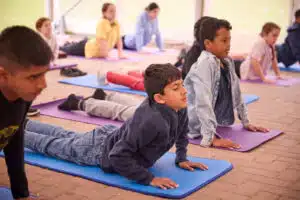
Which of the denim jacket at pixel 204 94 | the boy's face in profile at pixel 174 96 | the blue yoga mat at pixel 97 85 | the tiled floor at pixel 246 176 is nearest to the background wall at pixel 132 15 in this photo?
the blue yoga mat at pixel 97 85

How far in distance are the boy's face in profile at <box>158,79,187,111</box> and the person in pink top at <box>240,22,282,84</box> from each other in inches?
130

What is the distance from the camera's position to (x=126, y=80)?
5121 mm

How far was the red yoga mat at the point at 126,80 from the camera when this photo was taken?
507cm

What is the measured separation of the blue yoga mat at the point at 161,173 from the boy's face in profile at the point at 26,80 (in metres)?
0.91

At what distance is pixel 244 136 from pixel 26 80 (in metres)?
2.10

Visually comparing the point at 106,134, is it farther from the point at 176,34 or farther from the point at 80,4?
the point at 80,4

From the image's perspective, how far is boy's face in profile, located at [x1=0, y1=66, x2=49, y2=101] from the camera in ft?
6.28

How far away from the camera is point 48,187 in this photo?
8.87 ft

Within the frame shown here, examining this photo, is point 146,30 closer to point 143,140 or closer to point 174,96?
point 174,96

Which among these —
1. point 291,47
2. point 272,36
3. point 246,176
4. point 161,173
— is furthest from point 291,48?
point 161,173

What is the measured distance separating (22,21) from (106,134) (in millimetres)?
6240

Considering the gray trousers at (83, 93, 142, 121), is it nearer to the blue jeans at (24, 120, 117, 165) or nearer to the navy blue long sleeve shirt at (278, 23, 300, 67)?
the blue jeans at (24, 120, 117, 165)

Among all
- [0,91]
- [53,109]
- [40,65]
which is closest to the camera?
[40,65]

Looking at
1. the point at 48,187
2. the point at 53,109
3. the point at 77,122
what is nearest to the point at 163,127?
the point at 48,187
